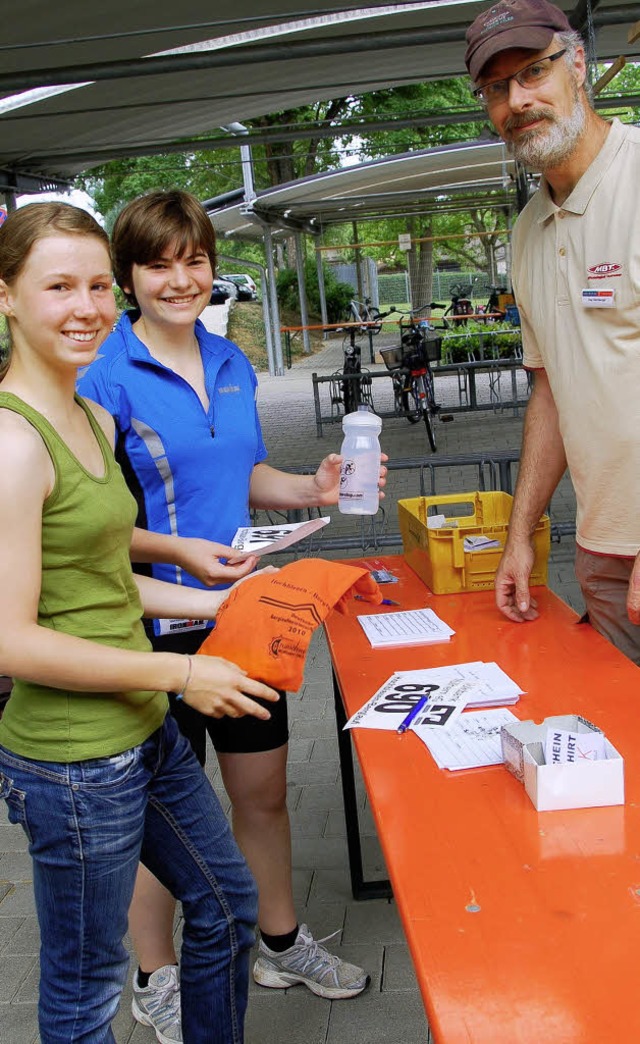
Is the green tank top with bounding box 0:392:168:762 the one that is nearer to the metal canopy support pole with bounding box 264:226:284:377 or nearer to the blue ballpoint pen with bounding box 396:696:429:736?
the blue ballpoint pen with bounding box 396:696:429:736

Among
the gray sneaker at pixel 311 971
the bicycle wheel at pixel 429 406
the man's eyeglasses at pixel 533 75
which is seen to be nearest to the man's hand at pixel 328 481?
the man's eyeglasses at pixel 533 75

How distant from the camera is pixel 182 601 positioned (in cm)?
228

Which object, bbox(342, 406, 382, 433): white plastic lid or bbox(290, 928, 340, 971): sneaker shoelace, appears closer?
bbox(342, 406, 382, 433): white plastic lid

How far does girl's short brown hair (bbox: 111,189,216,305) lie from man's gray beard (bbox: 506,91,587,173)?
2.74 ft

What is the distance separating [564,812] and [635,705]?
19.4 inches

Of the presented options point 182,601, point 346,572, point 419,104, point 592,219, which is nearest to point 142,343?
point 182,601

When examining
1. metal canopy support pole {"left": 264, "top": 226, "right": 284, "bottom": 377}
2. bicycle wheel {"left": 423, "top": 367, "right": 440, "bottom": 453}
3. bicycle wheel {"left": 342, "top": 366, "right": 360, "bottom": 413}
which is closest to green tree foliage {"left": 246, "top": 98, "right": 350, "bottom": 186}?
metal canopy support pole {"left": 264, "top": 226, "right": 284, "bottom": 377}

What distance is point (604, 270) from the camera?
2.57 metres

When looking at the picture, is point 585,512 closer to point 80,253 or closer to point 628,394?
point 628,394

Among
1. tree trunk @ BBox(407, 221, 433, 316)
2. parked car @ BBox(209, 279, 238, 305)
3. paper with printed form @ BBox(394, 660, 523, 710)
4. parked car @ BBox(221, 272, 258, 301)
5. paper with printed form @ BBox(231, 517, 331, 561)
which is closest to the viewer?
paper with printed form @ BBox(394, 660, 523, 710)

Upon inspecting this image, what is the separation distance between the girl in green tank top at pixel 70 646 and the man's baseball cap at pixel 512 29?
4.06 feet

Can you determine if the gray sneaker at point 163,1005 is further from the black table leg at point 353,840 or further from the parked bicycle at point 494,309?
the parked bicycle at point 494,309

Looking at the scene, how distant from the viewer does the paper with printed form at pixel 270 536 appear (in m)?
2.36

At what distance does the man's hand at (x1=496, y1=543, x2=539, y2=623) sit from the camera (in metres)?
2.83
